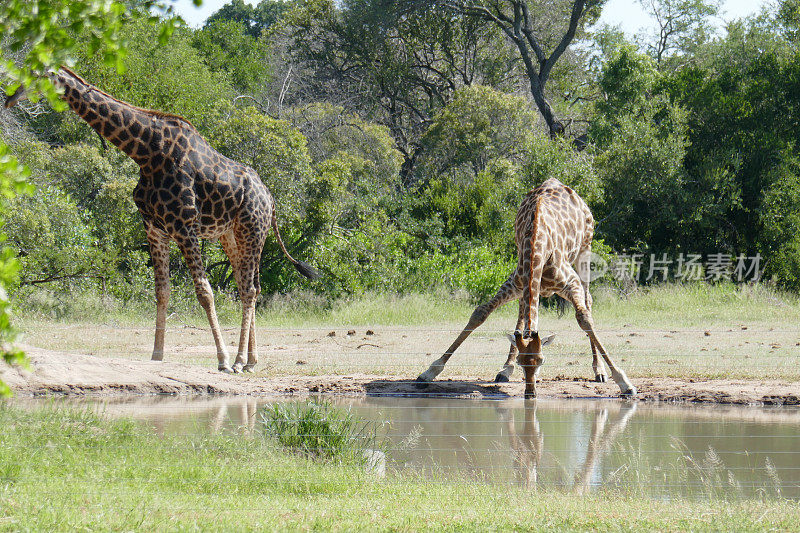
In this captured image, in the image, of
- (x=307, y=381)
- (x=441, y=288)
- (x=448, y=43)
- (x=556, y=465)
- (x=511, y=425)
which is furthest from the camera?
(x=448, y=43)

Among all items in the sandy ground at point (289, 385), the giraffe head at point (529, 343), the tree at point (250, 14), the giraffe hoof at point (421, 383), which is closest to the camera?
the giraffe head at point (529, 343)

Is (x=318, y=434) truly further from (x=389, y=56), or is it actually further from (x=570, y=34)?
(x=389, y=56)

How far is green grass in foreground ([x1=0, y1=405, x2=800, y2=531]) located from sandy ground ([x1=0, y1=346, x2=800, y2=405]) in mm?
3035

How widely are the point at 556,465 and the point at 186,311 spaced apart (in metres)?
11.4

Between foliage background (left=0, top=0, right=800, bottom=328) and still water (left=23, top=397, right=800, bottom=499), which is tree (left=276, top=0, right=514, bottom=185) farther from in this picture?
still water (left=23, top=397, right=800, bottom=499)

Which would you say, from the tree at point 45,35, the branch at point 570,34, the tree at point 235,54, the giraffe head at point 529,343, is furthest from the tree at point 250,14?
the tree at point 45,35

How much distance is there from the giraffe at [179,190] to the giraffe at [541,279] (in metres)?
3.19

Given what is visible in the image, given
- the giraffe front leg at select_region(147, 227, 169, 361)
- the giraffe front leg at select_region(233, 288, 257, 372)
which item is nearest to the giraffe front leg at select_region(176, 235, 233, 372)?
the giraffe front leg at select_region(233, 288, 257, 372)

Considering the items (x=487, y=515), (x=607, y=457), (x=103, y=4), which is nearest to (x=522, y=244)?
(x=607, y=457)

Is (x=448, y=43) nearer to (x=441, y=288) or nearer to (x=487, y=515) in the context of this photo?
(x=441, y=288)

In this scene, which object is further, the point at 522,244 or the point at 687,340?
the point at 687,340

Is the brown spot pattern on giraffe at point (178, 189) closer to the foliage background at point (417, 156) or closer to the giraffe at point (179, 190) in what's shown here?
the giraffe at point (179, 190)

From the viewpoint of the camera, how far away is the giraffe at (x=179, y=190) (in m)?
10.5

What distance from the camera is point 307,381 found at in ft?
33.7
